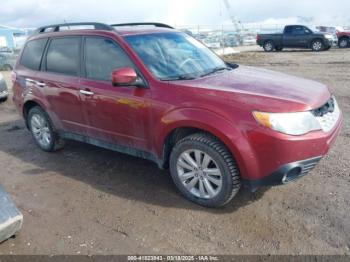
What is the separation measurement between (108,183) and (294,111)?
2336 mm

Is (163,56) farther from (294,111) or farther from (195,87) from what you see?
(294,111)

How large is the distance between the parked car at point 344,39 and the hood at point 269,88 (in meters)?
24.8

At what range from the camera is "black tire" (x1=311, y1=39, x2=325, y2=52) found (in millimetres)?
23188

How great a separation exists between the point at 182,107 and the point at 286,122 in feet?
3.24

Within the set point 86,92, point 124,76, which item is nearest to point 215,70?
point 124,76

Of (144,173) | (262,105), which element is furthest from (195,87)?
(144,173)

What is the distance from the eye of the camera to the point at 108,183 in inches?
168

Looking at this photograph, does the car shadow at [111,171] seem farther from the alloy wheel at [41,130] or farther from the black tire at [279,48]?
the black tire at [279,48]

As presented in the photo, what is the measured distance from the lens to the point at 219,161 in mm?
3328

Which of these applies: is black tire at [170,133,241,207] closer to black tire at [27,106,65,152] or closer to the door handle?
the door handle

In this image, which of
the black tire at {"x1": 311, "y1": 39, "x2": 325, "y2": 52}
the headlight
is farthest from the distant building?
the headlight

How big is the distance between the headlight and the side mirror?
1336mm

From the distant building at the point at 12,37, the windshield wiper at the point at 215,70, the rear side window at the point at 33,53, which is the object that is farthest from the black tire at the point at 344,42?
the rear side window at the point at 33,53

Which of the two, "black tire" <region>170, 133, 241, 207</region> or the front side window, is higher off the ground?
the front side window
